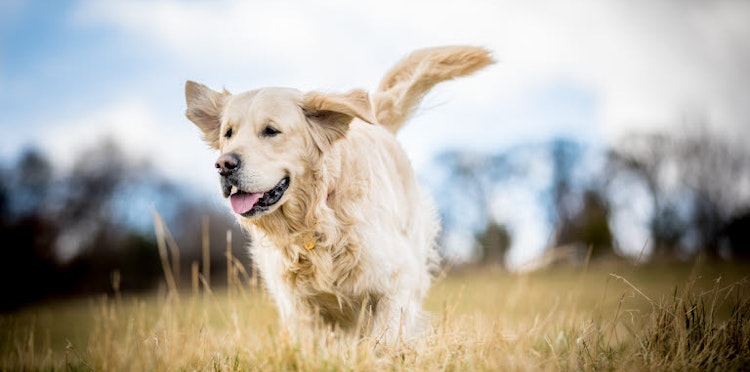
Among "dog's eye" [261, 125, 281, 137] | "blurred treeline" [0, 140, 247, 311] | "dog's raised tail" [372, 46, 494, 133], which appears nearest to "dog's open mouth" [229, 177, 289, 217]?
"dog's eye" [261, 125, 281, 137]

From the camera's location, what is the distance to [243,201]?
2963mm

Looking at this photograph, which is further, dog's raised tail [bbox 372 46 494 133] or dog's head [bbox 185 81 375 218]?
dog's raised tail [bbox 372 46 494 133]

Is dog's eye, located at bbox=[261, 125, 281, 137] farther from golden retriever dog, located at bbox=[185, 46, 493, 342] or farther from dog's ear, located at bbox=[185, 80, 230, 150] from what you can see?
dog's ear, located at bbox=[185, 80, 230, 150]

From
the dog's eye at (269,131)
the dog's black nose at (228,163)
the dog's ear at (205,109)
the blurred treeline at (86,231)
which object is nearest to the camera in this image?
the dog's black nose at (228,163)

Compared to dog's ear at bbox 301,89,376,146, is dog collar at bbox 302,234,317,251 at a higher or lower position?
lower

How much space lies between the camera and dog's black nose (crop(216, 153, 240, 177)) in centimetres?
284

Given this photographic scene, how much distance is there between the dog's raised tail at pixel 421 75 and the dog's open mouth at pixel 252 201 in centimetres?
164

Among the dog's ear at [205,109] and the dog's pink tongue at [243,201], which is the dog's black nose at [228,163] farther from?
the dog's ear at [205,109]

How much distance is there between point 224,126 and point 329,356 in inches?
64.1

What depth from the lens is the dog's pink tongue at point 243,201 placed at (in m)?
2.95

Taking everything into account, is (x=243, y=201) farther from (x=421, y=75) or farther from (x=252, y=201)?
(x=421, y=75)

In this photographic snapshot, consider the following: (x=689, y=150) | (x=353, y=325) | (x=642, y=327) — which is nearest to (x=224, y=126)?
(x=353, y=325)

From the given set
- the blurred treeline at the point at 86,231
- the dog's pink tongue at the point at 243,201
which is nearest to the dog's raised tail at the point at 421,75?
the dog's pink tongue at the point at 243,201

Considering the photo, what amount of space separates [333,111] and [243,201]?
0.85 m
